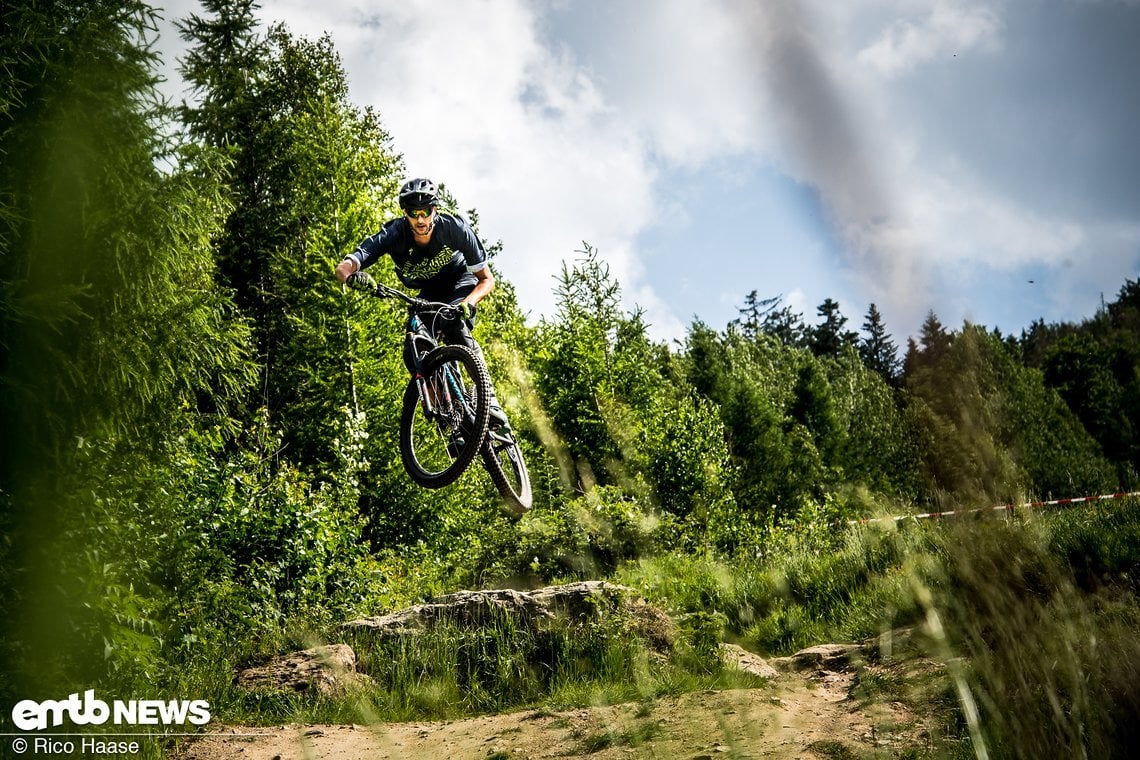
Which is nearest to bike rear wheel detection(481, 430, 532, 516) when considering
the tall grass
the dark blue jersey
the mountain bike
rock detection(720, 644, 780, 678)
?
the mountain bike

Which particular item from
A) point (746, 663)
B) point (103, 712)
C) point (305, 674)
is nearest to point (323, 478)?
point (305, 674)

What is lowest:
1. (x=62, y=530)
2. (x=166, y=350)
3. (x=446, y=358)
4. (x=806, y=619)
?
(x=806, y=619)

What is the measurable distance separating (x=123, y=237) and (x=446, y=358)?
16.5 ft

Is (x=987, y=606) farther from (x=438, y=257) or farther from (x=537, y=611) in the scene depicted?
(x=537, y=611)

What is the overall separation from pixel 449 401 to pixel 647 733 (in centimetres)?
296

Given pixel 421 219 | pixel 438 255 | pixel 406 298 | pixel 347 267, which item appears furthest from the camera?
pixel 438 255

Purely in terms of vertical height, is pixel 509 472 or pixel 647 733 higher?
pixel 509 472

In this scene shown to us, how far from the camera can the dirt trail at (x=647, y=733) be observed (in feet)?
16.6

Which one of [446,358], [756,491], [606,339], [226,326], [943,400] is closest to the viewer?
[943,400]

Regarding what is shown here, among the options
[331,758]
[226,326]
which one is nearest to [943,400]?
[331,758]

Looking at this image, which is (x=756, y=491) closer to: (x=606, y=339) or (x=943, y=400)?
(x=606, y=339)

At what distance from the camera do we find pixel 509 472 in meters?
5.99

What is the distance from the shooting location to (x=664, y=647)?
8359mm

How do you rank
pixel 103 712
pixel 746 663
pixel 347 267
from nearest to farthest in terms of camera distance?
pixel 347 267, pixel 103 712, pixel 746 663
